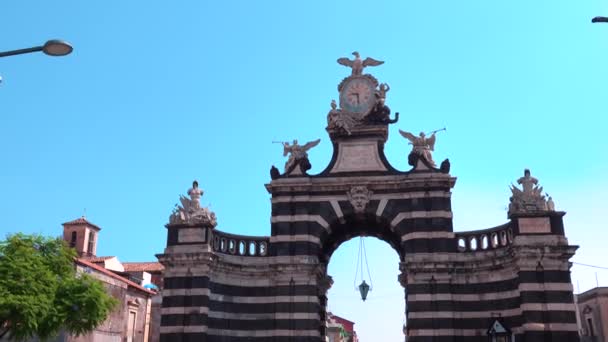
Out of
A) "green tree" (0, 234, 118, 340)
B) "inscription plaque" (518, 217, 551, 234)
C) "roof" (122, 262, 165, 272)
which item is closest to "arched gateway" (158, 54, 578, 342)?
"inscription plaque" (518, 217, 551, 234)

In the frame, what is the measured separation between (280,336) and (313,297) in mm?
2566

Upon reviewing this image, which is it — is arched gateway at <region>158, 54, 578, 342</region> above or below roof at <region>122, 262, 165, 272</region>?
below

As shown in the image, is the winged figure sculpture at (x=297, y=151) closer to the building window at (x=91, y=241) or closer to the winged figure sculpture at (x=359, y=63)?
the winged figure sculpture at (x=359, y=63)

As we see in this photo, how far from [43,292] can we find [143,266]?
40.1 m

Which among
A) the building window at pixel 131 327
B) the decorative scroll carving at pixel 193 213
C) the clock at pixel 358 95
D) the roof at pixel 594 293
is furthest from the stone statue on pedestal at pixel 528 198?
the building window at pixel 131 327

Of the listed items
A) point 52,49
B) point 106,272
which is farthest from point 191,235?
point 52,49

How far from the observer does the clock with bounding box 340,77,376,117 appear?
3441 centimetres

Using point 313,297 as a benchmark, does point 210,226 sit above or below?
above

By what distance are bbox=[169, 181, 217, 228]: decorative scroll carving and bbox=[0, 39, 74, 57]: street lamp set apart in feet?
67.6

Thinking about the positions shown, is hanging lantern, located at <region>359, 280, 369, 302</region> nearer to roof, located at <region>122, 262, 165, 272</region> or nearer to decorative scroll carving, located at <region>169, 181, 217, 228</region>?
decorative scroll carving, located at <region>169, 181, 217, 228</region>

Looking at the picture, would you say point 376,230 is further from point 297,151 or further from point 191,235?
point 191,235

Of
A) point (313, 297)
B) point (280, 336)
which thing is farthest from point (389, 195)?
point (280, 336)

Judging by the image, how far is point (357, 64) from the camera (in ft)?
116

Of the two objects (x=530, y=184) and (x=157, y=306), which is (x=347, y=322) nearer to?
(x=157, y=306)
